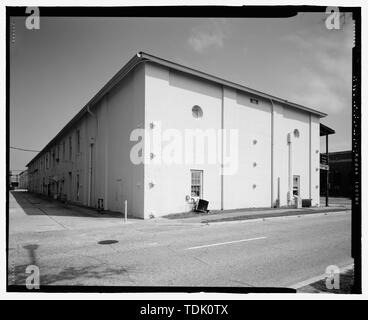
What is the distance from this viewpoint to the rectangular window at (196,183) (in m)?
15.8

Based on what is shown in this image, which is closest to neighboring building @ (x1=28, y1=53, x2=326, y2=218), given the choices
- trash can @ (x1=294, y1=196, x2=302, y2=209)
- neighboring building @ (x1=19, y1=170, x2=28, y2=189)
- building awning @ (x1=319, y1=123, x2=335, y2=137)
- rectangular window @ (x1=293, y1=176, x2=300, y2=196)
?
rectangular window @ (x1=293, y1=176, x2=300, y2=196)

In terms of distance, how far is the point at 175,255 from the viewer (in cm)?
632

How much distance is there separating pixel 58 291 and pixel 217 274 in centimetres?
276

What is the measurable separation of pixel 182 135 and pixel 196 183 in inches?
121

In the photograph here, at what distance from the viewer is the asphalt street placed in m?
4.73

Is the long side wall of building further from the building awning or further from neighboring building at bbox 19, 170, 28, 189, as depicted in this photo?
neighboring building at bbox 19, 170, 28, 189

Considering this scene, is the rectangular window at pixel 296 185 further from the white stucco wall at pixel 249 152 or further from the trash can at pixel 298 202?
the white stucco wall at pixel 249 152

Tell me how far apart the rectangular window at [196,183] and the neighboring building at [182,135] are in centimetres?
6

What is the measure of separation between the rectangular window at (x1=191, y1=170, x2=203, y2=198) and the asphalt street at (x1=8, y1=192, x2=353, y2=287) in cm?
525

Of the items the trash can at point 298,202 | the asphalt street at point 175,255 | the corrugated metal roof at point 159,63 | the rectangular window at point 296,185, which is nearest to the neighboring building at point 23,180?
the corrugated metal roof at point 159,63

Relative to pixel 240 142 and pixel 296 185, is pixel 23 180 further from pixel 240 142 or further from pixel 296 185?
pixel 296 185

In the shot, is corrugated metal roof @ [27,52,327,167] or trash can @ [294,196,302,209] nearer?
corrugated metal roof @ [27,52,327,167]

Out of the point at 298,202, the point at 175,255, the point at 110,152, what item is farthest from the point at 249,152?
the point at 175,255
